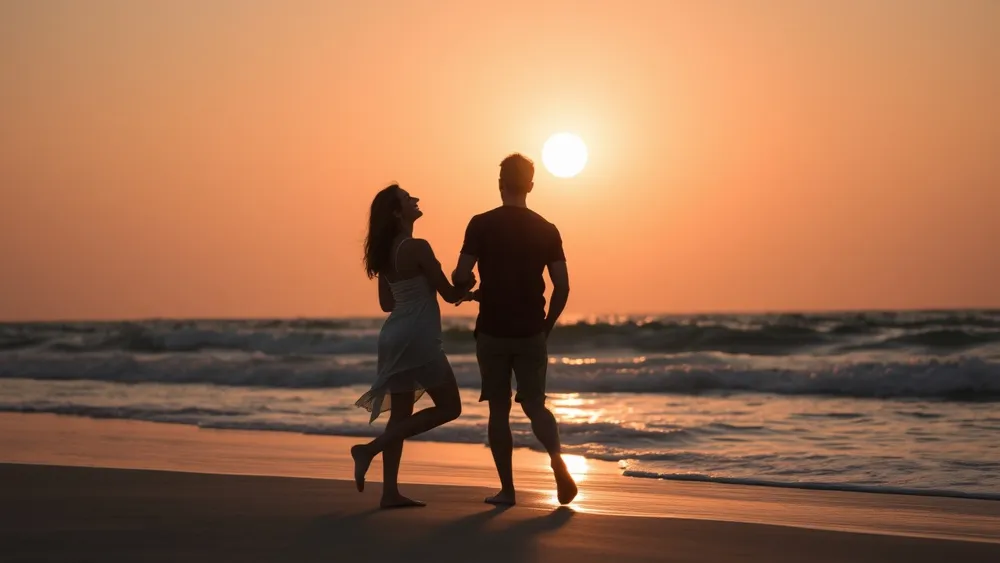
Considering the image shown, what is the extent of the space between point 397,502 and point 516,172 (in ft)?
6.21

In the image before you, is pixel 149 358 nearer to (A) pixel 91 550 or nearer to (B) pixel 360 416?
(B) pixel 360 416

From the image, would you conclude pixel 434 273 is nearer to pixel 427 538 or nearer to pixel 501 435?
pixel 501 435

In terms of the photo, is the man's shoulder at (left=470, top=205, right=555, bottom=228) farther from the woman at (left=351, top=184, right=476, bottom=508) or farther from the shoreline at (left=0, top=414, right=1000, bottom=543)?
the shoreline at (left=0, top=414, right=1000, bottom=543)

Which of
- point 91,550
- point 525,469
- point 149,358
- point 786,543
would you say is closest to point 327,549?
point 91,550

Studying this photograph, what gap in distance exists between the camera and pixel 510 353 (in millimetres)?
5965

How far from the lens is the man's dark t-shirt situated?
5918 millimetres

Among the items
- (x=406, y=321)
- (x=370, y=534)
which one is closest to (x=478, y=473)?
(x=406, y=321)

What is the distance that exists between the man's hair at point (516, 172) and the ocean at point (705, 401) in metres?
2.89

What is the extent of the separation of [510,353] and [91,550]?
229 centimetres

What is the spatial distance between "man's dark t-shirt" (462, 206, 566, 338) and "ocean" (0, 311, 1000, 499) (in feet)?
8.41

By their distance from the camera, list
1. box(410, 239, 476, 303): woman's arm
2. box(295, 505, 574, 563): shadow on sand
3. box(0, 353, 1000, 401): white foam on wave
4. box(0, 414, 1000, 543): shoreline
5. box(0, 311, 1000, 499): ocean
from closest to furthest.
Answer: box(295, 505, 574, 563): shadow on sand
box(410, 239, 476, 303): woman's arm
box(0, 414, 1000, 543): shoreline
box(0, 311, 1000, 499): ocean
box(0, 353, 1000, 401): white foam on wave

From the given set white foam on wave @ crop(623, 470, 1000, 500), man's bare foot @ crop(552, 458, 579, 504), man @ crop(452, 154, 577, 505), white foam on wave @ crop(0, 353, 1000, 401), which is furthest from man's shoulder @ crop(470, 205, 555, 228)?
white foam on wave @ crop(0, 353, 1000, 401)

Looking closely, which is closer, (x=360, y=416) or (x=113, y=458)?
(x=113, y=458)

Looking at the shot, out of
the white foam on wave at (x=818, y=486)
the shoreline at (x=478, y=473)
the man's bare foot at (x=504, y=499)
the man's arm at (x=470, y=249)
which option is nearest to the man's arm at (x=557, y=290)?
the man's arm at (x=470, y=249)
